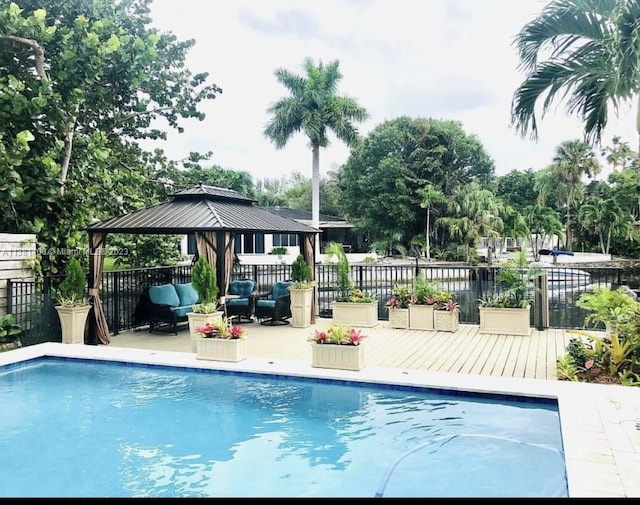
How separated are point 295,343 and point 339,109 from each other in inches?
796

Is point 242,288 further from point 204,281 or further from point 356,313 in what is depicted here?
point 204,281

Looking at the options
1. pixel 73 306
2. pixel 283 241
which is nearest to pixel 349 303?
pixel 73 306

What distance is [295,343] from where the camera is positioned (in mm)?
8391

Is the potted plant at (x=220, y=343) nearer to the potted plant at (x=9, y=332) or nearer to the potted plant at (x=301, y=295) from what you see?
the potted plant at (x=301, y=295)

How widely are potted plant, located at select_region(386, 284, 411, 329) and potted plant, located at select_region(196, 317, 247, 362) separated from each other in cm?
357

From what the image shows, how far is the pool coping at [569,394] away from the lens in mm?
3369

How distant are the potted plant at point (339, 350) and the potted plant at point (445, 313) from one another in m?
3.26

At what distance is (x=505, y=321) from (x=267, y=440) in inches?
220

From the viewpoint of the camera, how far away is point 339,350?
6426mm

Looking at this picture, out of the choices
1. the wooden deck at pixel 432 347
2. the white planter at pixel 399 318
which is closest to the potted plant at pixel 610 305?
the wooden deck at pixel 432 347

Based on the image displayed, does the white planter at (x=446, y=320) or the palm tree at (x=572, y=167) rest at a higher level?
the palm tree at (x=572, y=167)

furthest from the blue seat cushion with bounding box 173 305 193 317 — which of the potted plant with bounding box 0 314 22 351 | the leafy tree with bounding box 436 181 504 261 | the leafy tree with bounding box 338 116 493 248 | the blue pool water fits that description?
the leafy tree with bounding box 338 116 493 248

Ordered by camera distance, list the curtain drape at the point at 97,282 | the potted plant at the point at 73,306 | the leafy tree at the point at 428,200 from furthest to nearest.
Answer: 1. the leafy tree at the point at 428,200
2. the curtain drape at the point at 97,282
3. the potted plant at the point at 73,306
